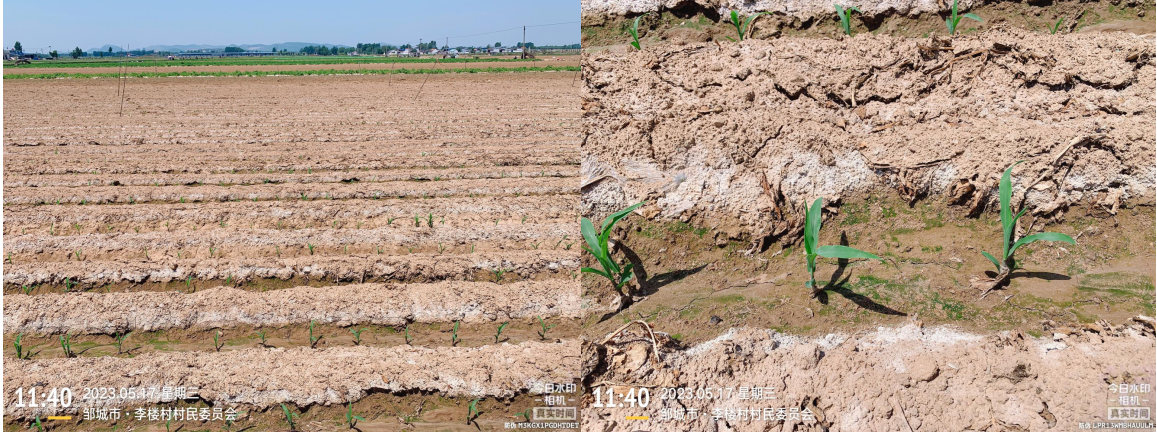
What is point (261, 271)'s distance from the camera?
3908mm

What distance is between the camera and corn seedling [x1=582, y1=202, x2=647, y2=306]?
6.42ft

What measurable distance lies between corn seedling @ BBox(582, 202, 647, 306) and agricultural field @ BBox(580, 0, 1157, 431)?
12mm

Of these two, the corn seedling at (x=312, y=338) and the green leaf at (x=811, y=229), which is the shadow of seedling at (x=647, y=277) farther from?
the corn seedling at (x=312, y=338)

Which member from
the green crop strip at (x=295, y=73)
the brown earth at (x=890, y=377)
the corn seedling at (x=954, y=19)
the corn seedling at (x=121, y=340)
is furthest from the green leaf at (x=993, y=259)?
the green crop strip at (x=295, y=73)

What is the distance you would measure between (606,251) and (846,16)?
1.68m

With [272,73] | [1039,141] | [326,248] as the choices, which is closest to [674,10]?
[1039,141]

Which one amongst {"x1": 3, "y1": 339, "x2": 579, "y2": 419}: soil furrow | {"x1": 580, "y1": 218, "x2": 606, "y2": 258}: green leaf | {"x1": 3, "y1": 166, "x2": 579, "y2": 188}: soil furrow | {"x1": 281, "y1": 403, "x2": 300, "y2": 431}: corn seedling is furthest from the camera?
{"x1": 3, "y1": 166, "x2": 579, "y2": 188}: soil furrow

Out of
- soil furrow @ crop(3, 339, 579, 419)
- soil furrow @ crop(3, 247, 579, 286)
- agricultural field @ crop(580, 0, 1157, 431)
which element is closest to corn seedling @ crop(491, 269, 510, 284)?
soil furrow @ crop(3, 247, 579, 286)

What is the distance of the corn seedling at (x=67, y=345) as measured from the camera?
10.3 ft

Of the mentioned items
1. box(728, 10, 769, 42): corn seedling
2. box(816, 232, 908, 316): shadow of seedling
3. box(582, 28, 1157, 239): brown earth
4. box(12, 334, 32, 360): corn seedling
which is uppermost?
box(728, 10, 769, 42): corn seedling

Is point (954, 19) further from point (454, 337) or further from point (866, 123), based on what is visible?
point (454, 337)

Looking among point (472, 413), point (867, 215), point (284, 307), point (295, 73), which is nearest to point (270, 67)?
point (295, 73)

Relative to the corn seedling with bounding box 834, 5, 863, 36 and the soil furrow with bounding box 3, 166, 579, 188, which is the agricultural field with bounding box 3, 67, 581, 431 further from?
the corn seedling with bounding box 834, 5, 863, 36

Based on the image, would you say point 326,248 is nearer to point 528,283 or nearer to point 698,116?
point 528,283
